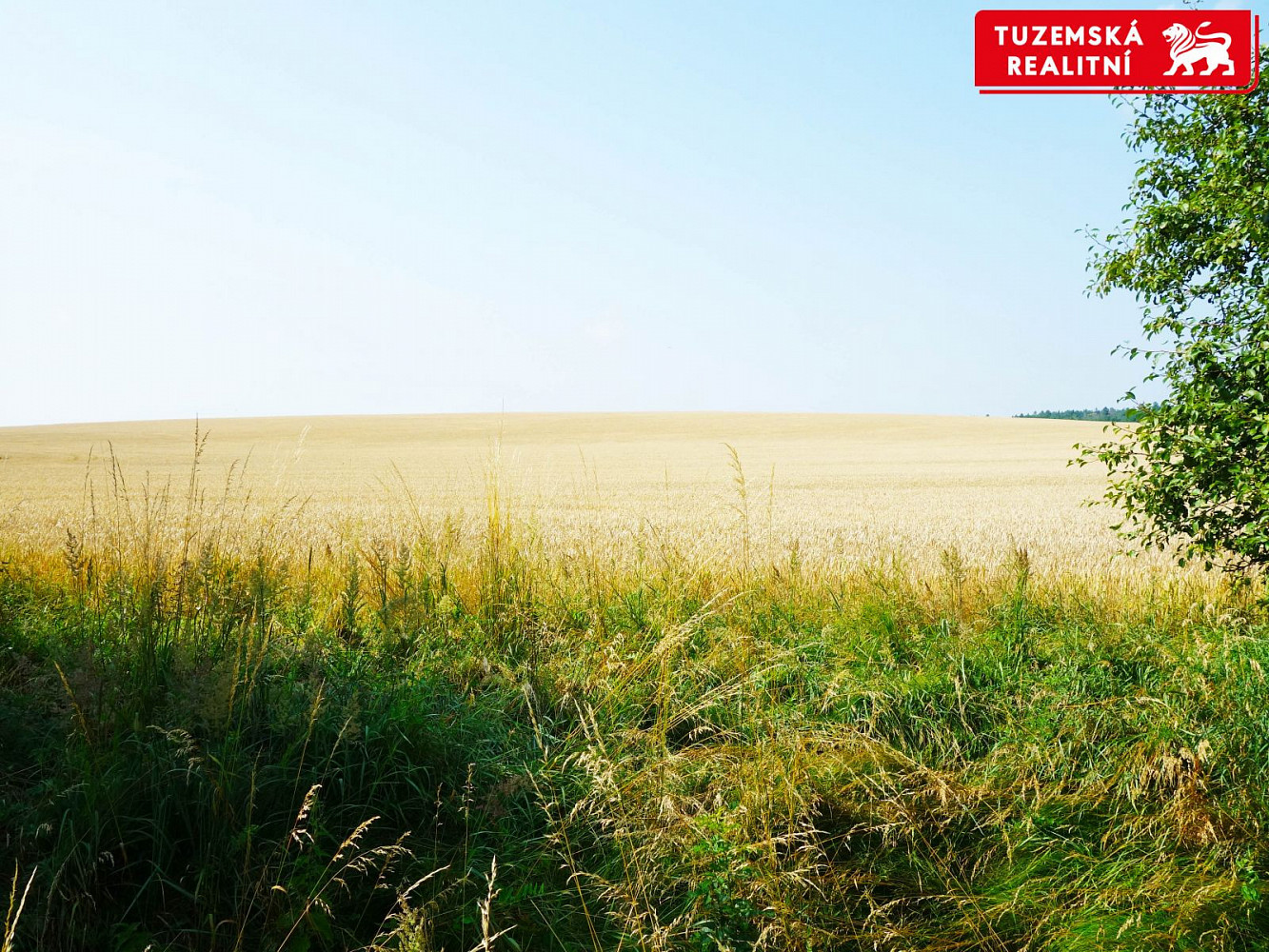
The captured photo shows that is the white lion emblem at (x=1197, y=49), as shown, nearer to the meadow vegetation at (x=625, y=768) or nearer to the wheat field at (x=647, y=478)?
the wheat field at (x=647, y=478)

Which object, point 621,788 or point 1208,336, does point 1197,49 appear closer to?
point 1208,336

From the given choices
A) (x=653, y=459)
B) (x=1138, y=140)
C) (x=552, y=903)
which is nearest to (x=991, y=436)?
(x=653, y=459)

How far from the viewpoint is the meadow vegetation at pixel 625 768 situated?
2.71 metres

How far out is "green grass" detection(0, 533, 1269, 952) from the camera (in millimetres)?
2705

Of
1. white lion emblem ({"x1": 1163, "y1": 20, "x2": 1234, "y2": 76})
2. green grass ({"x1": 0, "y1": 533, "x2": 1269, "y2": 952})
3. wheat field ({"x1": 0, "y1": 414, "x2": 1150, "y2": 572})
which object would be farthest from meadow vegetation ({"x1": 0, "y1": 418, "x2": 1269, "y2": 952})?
white lion emblem ({"x1": 1163, "y1": 20, "x2": 1234, "y2": 76})

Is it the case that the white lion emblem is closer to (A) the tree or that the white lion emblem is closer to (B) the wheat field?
(A) the tree

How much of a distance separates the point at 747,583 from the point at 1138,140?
459 cm

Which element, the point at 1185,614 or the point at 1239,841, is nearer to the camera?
the point at 1239,841

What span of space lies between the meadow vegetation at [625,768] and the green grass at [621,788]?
0.7 inches

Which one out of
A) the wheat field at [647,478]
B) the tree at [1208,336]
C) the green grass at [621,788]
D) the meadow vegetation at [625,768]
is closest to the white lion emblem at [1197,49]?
the tree at [1208,336]

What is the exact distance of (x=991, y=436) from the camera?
60406 millimetres

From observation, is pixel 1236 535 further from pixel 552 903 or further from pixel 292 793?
pixel 292 793

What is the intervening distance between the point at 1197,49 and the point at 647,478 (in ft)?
86.3

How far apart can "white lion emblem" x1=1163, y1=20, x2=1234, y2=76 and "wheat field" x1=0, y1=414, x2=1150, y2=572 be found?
3452 millimetres
